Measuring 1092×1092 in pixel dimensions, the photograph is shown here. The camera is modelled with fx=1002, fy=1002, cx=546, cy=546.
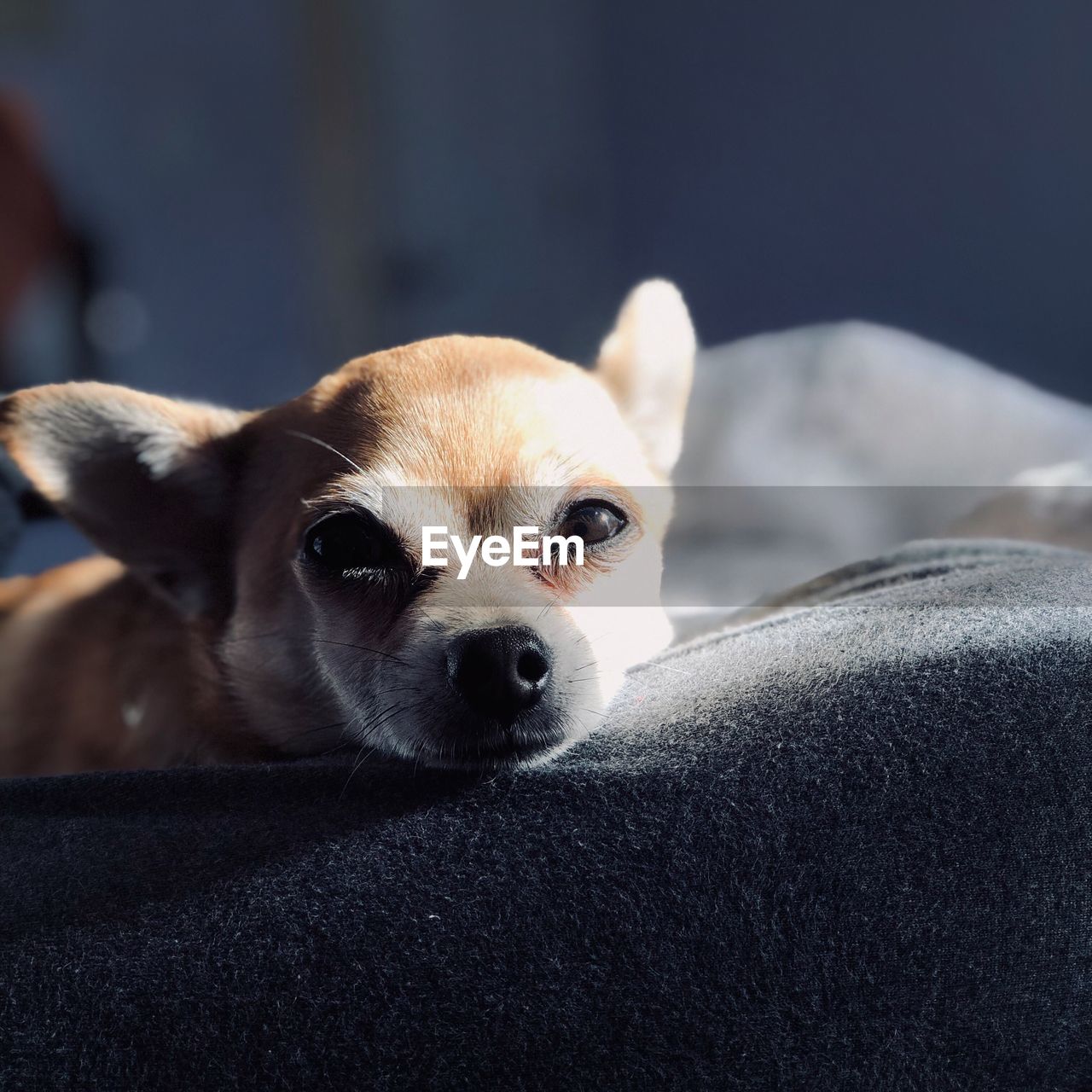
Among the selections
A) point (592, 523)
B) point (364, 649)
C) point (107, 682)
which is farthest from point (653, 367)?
point (107, 682)

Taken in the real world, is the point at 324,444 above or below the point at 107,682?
above

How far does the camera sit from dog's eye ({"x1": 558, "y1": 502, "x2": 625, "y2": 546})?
1.03 meters

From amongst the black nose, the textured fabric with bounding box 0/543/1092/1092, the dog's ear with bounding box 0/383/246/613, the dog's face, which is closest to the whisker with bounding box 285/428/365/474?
the dog's face

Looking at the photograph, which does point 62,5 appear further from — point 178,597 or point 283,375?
point 178,597

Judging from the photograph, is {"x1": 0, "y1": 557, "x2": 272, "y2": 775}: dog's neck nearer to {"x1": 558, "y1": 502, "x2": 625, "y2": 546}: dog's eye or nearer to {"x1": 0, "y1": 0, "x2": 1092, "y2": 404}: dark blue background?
{"x1": 558, "y1": 502, "x2": 625, "y2": 546}: dog's eye

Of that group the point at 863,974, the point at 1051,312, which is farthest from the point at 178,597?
the point at 1051,312

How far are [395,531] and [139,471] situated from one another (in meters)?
0.37

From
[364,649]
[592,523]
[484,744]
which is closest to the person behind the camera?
[484,744]

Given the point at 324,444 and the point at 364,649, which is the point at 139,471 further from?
the point at 364,649

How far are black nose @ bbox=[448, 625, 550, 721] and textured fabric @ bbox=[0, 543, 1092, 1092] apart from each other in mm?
113

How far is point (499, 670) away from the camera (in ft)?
2.68

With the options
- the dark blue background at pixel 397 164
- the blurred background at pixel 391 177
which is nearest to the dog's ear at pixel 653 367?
the blurred background at pixel 391 177

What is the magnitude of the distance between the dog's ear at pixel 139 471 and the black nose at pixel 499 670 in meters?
0.47

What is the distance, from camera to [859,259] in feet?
9.84
